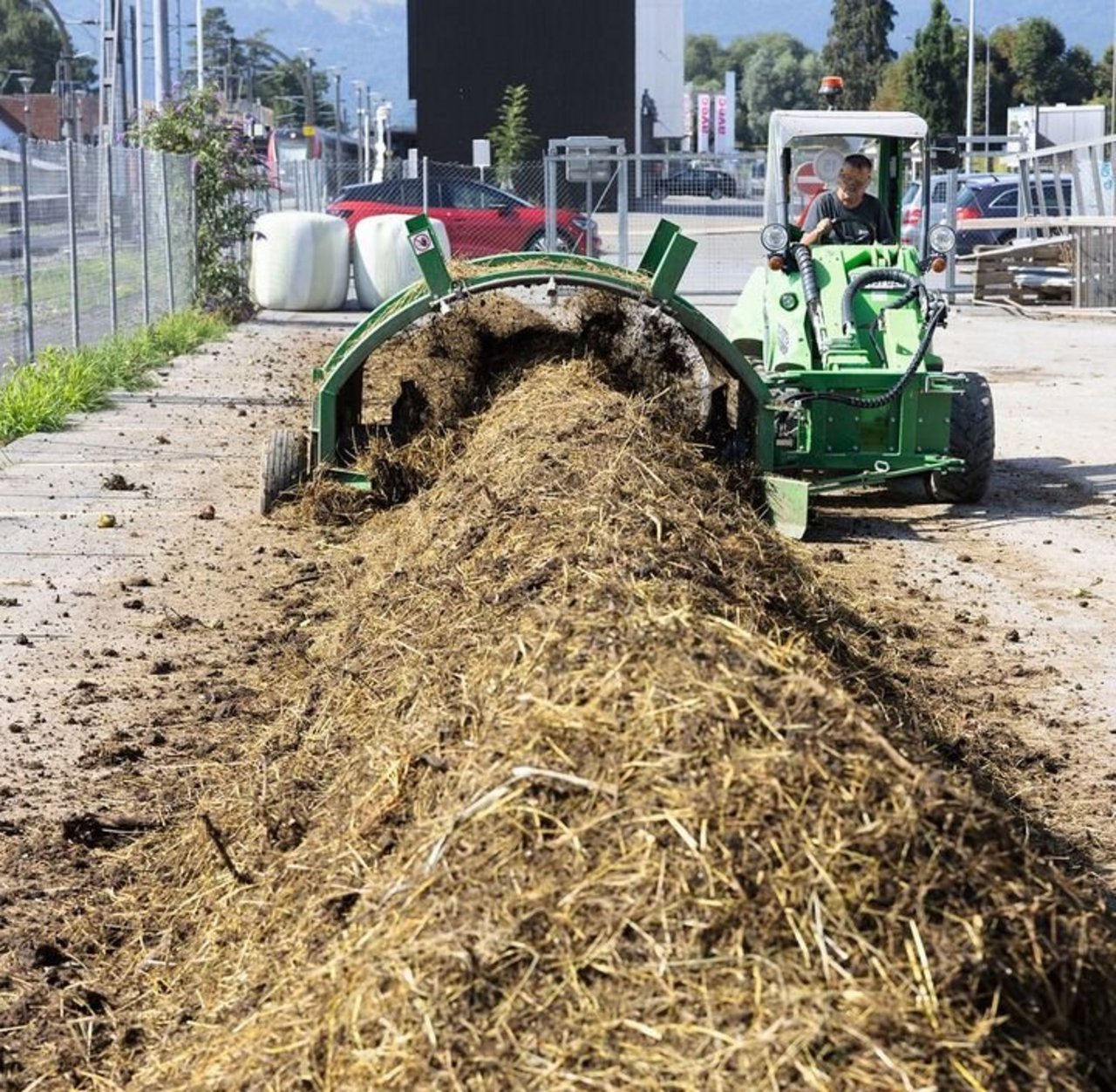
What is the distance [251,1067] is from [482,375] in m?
7.57

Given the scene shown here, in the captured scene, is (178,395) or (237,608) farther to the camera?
→ (178,395)

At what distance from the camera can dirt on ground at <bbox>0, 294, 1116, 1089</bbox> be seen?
481cm

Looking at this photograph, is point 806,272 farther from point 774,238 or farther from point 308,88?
point 308,88

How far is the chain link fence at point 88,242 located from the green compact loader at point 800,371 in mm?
6217

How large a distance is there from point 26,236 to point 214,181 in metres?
9.64


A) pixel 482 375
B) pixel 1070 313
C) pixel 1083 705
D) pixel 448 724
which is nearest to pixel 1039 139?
pixel 1070 313

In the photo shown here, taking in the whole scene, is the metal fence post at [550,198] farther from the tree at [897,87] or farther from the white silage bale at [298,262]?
the tree at [897,87]

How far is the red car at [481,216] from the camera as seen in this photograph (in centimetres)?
3167

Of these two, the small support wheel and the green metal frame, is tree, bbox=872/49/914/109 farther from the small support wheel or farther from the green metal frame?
the small support wheel

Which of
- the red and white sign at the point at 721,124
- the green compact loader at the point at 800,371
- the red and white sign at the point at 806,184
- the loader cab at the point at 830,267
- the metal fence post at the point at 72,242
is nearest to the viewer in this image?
the green compact loader at the point at 800,371

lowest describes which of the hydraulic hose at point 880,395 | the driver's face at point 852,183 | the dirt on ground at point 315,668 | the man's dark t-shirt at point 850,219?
the dirt on ground at point 315,668

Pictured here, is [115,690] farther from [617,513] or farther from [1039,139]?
[1039,139]

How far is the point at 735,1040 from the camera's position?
130 inches

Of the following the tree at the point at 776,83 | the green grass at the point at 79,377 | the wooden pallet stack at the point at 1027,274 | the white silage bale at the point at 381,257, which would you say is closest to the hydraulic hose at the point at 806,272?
the green grass at the point at 79,377
